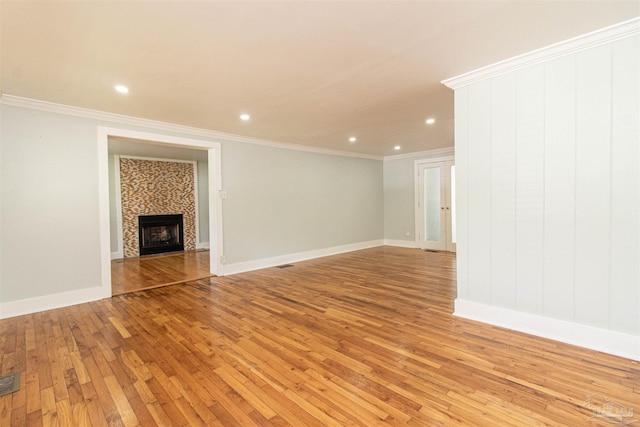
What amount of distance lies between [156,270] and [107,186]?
2.24 meters

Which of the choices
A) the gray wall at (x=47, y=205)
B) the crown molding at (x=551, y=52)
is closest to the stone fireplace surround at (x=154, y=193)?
the gray wall at (x=47, y=205)

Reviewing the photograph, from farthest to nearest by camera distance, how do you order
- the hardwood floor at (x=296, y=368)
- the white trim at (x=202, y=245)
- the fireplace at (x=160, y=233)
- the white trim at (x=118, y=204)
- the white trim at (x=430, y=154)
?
1. the white trim at (x=202, y=245)
2. the fireplace at (x=160, y=233)
3. the white trim at (x=118, y=204)
4. the white trim at (x=430, y=154)
5. the hardwood floor at (x=296, y=368)

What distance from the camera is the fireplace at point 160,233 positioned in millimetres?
7297

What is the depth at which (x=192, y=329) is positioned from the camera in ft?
9.18

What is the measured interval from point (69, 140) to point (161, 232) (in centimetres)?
437

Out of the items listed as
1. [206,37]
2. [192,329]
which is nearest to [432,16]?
[206,37]

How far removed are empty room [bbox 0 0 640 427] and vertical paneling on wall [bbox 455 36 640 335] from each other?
0.01 meters

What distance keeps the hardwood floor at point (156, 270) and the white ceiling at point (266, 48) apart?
2.52 meters

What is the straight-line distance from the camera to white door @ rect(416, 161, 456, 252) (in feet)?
22.7

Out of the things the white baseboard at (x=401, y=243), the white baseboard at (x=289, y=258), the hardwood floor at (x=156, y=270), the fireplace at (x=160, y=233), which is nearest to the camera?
the hardwood floor at (x=156, y=270)

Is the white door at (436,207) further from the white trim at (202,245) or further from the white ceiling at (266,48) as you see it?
the white trim at (202,245)

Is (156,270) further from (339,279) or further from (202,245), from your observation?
(339,279)

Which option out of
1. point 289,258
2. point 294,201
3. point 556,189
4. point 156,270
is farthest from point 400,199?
point 156,270

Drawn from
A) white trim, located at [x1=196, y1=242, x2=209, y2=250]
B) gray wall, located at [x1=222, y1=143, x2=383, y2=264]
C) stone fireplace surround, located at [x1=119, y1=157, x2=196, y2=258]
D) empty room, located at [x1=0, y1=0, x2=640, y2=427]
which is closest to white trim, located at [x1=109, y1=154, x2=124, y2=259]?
stone fireplace surround, located at [x1=119, y1=157, x2=196, y2=258]
